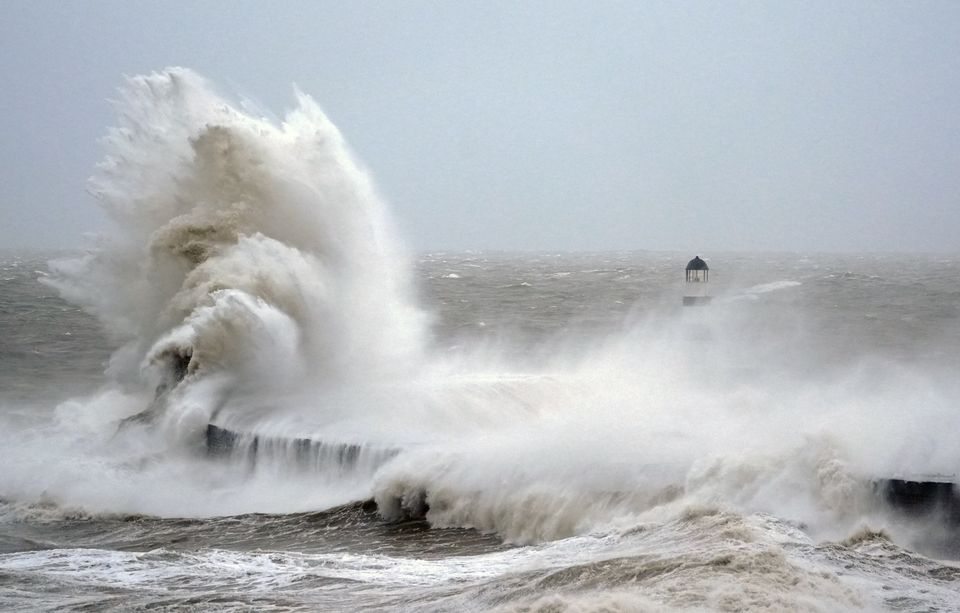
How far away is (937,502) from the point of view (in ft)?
26.2

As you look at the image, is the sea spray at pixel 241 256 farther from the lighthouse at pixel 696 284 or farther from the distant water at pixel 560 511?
the lighthouse at pixel 696 284

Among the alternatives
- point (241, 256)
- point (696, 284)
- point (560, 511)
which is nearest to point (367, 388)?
point (241, 256)

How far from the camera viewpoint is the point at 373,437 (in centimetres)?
1118

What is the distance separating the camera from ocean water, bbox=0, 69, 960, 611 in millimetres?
7055

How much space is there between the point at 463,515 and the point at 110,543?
11.3 feet

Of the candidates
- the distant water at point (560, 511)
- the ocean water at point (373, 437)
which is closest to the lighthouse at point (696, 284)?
the ocean water at point (373, 437)

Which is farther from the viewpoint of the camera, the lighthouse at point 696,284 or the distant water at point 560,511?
the lighthouse at point 696,284

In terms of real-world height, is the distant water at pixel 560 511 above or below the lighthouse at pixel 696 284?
below

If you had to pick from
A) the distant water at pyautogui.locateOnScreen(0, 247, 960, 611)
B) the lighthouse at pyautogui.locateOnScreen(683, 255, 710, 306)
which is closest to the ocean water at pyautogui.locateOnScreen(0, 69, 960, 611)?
the distant water at pyautogui.locateOnScreen(0, 247, 960, 611)

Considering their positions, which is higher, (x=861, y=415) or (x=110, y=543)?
(x=861, y=415)

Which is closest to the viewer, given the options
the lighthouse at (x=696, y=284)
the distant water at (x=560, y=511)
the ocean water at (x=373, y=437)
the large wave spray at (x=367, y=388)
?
the distant water at (x=560, y=511)

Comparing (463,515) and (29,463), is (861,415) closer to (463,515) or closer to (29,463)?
(463,515)

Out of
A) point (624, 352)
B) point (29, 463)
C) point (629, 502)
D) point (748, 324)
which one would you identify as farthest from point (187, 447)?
point (748, 324)

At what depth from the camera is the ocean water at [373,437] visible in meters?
7.05
